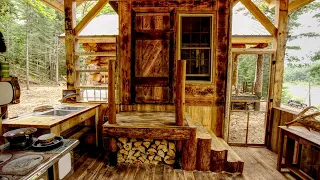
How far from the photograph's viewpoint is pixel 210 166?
129 inches

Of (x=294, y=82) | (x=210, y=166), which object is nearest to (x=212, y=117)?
(x=210, y=166)

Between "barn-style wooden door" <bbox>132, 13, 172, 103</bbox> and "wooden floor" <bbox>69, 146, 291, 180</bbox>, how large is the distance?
5.60 feet

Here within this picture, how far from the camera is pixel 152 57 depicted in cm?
431

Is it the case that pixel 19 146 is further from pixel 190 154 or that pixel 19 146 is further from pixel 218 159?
pixel 218 159

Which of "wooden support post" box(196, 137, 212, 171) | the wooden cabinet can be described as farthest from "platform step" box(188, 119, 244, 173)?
the wooden cabinet

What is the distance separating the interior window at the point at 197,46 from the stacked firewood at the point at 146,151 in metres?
1.98

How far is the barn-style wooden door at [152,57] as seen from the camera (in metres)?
4.25

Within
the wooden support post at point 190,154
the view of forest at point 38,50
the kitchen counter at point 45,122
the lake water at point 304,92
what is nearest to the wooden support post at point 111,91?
the kitchen counter at point 45,122

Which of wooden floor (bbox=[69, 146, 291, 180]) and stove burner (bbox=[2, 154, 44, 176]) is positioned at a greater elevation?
stove burner (bbox=[2, 154, 44, 176])

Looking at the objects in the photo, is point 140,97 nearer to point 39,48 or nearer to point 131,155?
point 131,155

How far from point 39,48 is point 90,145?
20143 millimetres

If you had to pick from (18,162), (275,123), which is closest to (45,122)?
(18,162)

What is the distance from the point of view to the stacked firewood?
3.48 meters

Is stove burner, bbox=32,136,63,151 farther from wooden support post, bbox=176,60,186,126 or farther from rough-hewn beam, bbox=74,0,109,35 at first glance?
rough-hewn beam, bbox=74,0,109,35
